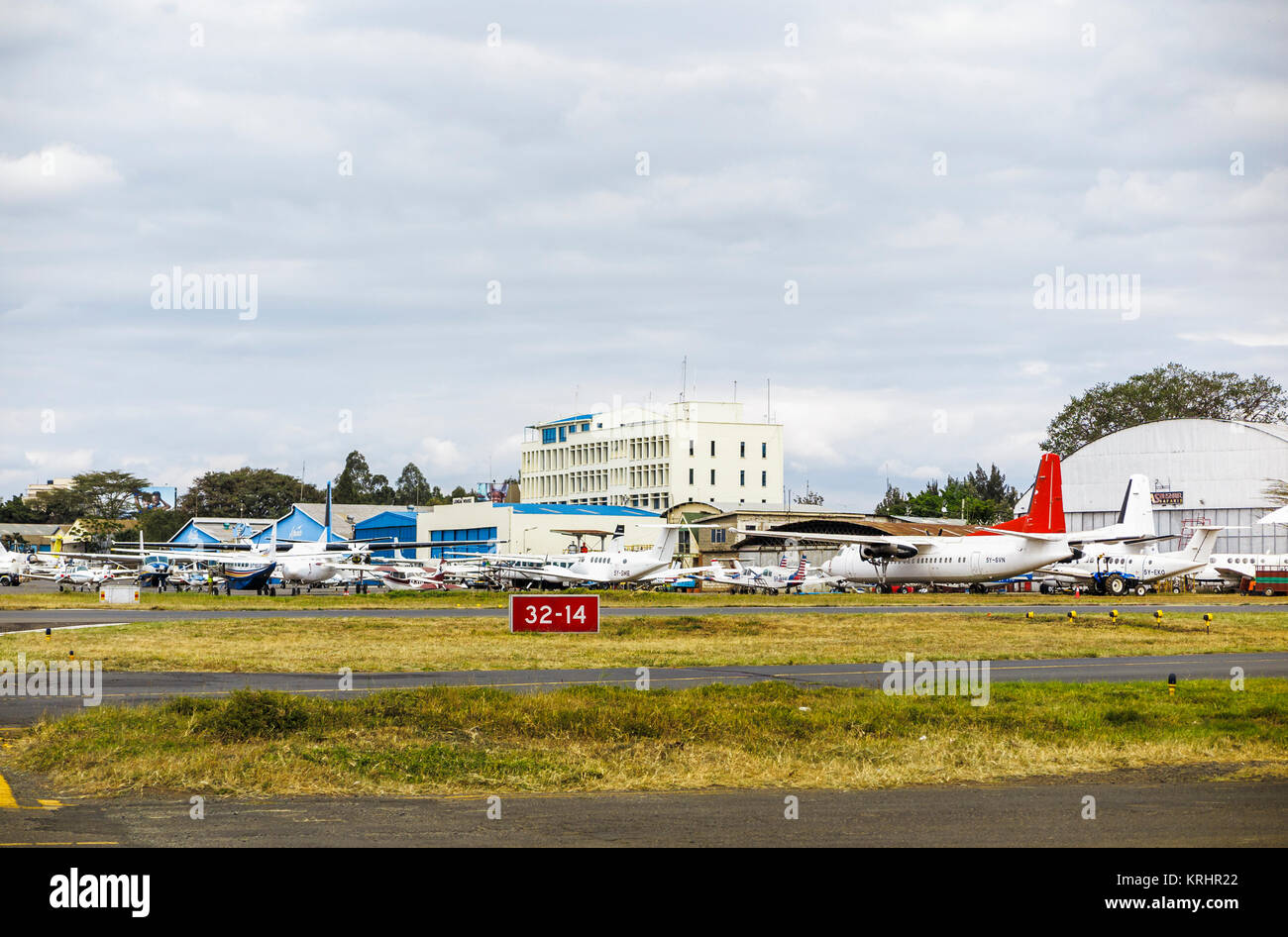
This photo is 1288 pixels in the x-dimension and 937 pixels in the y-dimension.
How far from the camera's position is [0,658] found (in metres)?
29.7

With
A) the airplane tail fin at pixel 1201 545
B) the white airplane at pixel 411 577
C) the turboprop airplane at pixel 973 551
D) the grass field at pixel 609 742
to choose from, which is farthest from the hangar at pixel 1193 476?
the grass field at pixel 609 742

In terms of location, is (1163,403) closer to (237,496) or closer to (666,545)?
(666,545)

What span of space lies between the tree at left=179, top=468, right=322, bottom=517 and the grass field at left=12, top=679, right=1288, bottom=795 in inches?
7231

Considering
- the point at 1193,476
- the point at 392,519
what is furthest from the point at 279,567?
the point at 1193,476

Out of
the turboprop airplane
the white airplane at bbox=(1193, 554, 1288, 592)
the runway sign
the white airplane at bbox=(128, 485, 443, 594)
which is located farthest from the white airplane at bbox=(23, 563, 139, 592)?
the white airplane at bbox=(1193, 554, 1288, 592)

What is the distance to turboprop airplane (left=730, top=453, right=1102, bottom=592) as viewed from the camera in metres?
66.1

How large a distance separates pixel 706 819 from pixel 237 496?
19324 centimetres

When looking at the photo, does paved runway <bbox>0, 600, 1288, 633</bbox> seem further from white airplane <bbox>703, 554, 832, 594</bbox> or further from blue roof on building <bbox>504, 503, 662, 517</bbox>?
blue roof on building <bbox>504, 503, 662, 517</bbox>

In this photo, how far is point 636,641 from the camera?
38000mm

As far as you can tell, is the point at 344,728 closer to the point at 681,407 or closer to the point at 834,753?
the point at 834,753

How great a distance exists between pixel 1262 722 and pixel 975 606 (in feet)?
138

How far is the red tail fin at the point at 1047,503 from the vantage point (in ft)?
220

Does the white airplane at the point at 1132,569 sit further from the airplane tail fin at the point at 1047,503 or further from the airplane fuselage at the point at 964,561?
the airplane tail fin at the point at 1047,503

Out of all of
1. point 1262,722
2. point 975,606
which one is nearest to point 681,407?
point 975,606
